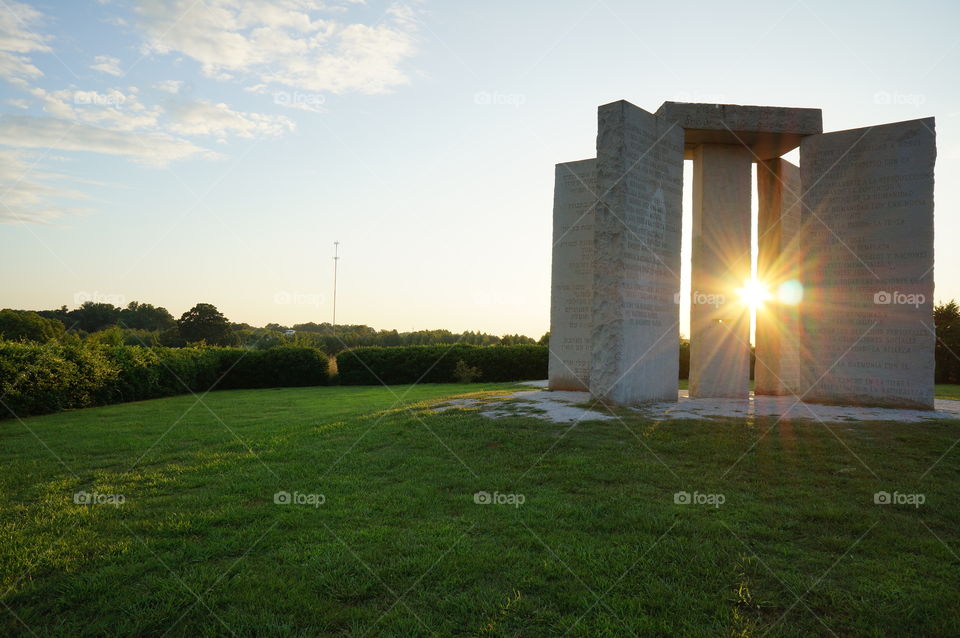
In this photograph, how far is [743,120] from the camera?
1201 cm

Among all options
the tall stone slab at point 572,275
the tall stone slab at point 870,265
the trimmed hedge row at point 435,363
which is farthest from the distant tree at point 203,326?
the tall stone slab at point 870,265

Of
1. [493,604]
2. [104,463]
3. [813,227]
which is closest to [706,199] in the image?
[813,227]

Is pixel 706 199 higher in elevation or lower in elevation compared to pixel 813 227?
higher

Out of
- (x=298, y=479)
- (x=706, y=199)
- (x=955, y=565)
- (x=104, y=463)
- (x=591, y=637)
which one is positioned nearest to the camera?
(x=591, y=637)

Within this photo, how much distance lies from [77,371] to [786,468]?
54.0 feet

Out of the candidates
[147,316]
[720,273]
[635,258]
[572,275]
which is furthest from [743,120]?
[147,316]

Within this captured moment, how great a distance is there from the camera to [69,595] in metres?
3.45

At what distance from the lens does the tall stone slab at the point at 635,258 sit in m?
10.4

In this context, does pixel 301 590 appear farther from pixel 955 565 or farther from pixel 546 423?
pixel 546 423

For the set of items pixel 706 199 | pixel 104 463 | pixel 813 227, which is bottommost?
pixel 104 463

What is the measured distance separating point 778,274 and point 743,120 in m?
3.61

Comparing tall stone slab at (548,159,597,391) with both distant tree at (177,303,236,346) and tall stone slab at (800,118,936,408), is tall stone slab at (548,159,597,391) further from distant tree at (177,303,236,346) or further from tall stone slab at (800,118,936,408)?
distant tree at (177,303,236,346)

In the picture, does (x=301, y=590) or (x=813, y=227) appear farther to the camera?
(x=813, y=227)

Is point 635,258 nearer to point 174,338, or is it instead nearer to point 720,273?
point 720,273
